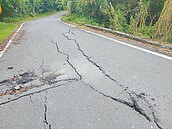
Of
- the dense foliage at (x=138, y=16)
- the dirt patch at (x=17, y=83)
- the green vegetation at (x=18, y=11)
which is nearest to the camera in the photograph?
the dirt patch at (x=17, y=83)

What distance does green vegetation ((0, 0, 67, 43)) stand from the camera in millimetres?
15762

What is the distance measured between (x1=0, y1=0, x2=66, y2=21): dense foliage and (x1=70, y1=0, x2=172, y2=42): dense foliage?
448 inches

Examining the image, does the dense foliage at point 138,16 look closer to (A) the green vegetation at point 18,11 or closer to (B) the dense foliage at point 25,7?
(A) the green vegetation at point 18,11

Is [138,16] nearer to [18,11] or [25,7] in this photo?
[18,11]

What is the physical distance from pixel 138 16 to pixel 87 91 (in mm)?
7124

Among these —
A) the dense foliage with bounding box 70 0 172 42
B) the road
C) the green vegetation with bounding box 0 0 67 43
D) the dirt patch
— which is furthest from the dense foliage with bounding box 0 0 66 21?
the dirt patch

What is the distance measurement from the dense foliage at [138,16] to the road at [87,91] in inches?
97.4

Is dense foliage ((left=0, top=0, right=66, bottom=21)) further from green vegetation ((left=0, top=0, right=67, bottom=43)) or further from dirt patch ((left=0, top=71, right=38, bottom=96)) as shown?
dirt patch ((left=0, top=71, right=38, bottom=96))

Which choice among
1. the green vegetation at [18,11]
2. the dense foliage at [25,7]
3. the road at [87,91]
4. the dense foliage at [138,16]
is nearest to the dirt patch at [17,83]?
the road at [87,91]

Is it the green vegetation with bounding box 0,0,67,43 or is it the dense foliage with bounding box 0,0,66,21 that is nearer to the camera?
the green vegetation with bounding box 0,0,67,43

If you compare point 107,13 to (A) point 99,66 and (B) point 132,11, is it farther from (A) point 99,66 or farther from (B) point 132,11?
(A) point 99,66

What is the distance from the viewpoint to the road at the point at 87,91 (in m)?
2.60

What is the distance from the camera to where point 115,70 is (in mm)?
4305

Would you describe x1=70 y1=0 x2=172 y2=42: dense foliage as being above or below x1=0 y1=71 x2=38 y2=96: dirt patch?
above
